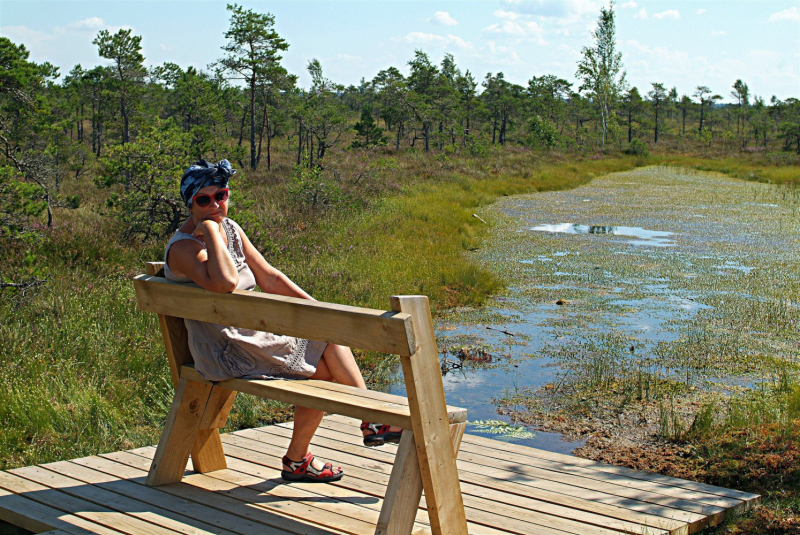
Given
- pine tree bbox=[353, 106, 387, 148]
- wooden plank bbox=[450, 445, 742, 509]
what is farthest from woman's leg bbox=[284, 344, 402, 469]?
pine tree bbox=[353, 106, 387, 148]

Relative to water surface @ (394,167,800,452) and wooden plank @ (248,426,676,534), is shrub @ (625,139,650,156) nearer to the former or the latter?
water surface @ (394,167,800,452)

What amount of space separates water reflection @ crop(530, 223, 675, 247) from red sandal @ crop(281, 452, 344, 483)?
12.2m

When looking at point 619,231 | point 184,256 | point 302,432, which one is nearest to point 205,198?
point 184,256

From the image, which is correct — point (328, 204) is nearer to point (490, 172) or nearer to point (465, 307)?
point (465, 307)


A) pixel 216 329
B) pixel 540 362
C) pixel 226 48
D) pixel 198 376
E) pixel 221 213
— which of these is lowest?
pixel 540 362

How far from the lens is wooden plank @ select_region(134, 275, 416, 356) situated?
2.23m

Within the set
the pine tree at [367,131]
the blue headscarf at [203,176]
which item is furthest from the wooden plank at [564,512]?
the pine tree at [367,131]

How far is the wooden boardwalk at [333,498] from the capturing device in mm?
2873

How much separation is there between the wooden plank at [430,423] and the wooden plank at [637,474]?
1.45m

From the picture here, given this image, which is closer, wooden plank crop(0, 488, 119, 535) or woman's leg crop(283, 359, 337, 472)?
wooden plank crop(0, 488, 119, 535)

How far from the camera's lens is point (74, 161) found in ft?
78.9

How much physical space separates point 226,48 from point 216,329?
23.5 metres

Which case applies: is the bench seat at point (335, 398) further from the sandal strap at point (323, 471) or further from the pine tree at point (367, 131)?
the pine tree at point (367, 131)

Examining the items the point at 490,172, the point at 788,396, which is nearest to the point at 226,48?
the point at 490,172
